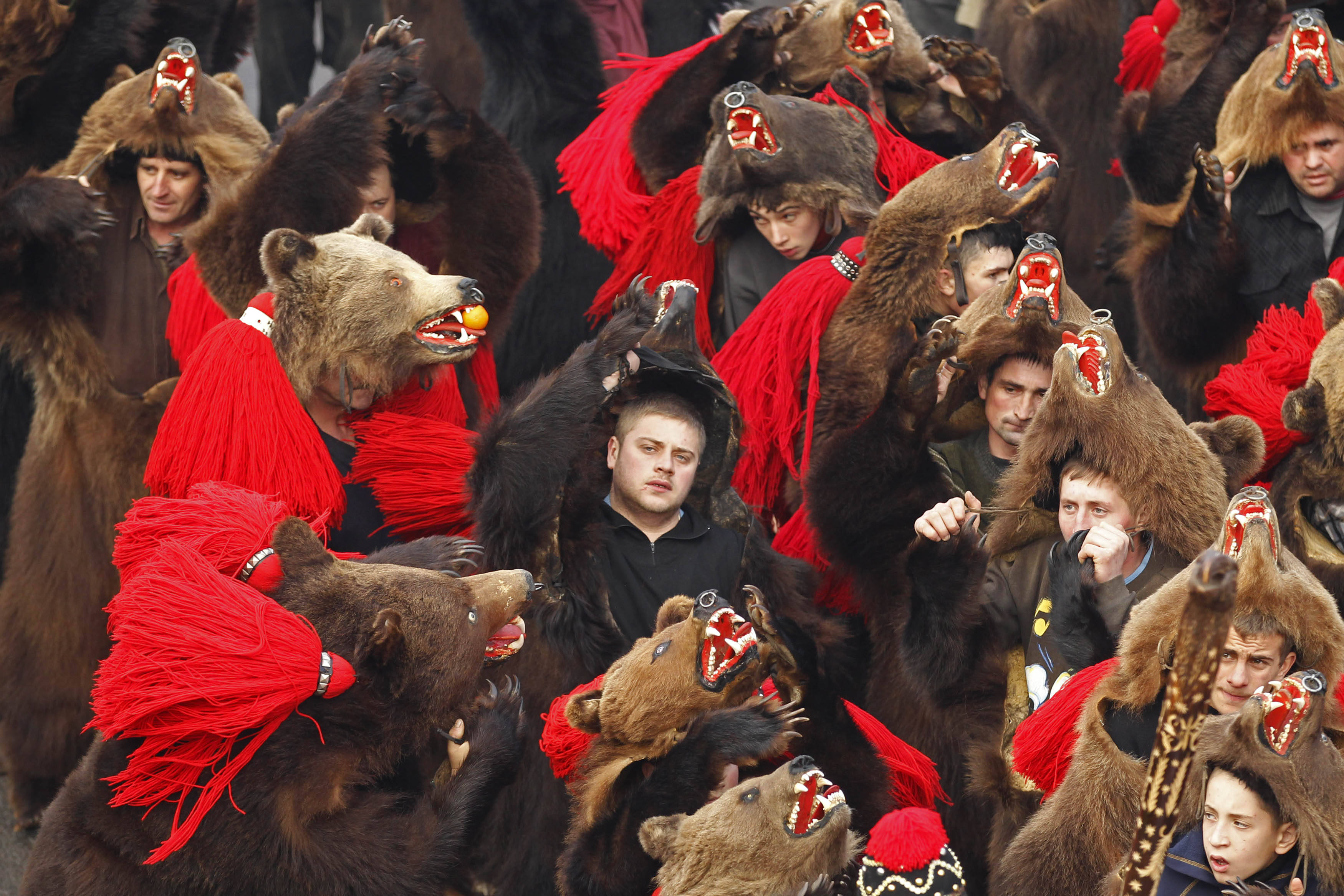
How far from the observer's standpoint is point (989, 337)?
4.02 m

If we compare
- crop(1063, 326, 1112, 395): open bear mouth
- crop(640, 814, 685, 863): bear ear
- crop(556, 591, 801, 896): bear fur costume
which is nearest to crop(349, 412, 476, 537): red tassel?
crop(556, 591, 801, 896): bear fur costume

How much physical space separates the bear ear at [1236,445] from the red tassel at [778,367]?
1080 millimetres

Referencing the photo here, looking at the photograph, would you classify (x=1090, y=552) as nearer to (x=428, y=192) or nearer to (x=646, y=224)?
(x=646, y=224)

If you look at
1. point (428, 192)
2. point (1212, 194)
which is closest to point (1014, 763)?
point (1212, 194)

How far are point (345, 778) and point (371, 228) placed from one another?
180 centimetres

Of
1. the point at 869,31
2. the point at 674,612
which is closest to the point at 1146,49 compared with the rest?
the point at 869,31

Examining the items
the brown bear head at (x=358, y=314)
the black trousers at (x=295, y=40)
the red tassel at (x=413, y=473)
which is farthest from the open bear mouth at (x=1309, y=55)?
the black trousers at (x=295, y=40)

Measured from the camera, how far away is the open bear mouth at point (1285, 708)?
111 inches

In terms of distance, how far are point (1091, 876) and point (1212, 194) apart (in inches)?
87.4

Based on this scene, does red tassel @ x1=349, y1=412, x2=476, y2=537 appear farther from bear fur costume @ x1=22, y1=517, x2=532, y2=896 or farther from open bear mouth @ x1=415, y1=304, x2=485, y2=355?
bear fur costume @ x1=22, y1=517, x2=532, y2=896

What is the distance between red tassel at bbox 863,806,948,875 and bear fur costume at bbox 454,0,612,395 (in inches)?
127

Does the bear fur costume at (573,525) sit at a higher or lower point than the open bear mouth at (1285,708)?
lower

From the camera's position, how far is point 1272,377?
14.1ft

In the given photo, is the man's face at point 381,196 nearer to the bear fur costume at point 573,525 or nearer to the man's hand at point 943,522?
the bear fur costume at point 573,525
